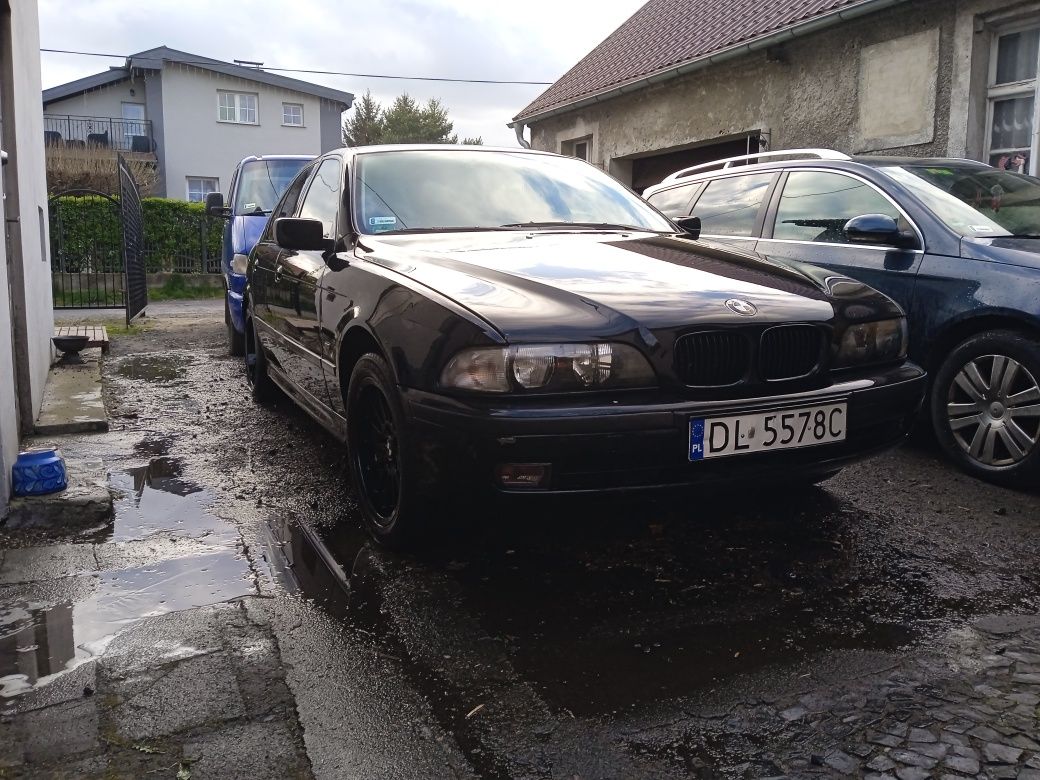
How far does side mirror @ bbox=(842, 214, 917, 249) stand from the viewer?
4.84m

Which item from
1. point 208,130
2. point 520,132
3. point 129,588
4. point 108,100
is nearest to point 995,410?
point 129,588

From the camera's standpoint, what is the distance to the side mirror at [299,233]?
4.18 m

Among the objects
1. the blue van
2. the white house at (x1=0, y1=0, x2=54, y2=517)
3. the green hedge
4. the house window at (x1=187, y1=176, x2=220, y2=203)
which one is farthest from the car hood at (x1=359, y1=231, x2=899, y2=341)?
the house window at (x1=187, y1=176, x2=220, y2=203)

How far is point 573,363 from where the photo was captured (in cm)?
292

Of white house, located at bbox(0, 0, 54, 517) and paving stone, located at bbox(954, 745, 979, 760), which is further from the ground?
white house, located at bbox(0, 0, 54, 517)

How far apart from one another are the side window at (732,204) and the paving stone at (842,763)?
14.3 feet

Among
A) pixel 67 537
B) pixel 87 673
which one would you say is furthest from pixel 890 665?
pixel 67 537

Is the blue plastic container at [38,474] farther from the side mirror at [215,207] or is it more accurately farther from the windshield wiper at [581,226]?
the side mirror at [215,207]

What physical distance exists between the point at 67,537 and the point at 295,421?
7.55 feet

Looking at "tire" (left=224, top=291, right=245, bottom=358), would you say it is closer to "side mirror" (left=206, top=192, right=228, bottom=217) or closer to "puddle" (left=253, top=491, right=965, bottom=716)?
"side mirror" (left=206, top=192, right=228, bottom=217)

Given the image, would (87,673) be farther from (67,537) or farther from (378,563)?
(67,537)

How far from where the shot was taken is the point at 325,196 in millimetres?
4863

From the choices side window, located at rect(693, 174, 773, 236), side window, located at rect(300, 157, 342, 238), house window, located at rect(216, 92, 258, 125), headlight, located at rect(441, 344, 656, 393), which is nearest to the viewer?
headlight, located at rect(441, 344, 656, 393)

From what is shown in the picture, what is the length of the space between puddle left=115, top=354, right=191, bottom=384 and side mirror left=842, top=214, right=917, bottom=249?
220 inches
